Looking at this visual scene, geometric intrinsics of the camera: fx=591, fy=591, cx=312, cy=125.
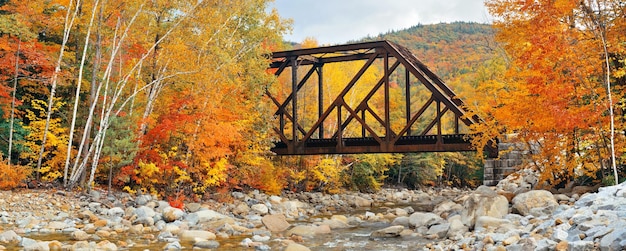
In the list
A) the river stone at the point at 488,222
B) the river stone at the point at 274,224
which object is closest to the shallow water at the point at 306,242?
the river stone at the point at 274,224

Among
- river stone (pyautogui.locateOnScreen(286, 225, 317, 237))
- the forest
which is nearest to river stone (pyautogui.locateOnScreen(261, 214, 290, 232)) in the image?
river stone (pyautogui.locateOnScreen(286, 225, 317, 237))

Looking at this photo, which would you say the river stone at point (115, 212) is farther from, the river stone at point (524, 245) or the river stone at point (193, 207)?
the river stone at point (524, 245)

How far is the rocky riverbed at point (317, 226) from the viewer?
10195mm

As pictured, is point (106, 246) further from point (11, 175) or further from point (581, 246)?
point (581, 246)

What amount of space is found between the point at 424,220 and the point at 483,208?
2.41m

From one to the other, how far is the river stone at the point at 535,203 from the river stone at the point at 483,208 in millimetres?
312

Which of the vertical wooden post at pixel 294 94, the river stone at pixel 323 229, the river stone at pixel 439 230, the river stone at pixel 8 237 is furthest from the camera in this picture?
the vertical wooden post at pixel 294 94

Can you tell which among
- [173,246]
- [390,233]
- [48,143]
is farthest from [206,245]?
[48,143]

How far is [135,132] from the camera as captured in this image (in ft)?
69.5

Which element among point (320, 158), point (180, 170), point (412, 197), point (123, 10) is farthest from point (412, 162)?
point (123, 10)

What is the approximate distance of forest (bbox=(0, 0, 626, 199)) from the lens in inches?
606

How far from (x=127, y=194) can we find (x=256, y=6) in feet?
33.7

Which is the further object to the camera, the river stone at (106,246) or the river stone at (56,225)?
the river stone at (56,225)

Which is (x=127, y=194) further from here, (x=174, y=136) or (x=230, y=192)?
(x=230, y=192)
